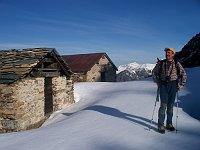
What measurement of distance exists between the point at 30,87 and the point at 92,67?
57.5 ft

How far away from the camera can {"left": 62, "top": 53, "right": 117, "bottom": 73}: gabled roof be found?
28.9 m

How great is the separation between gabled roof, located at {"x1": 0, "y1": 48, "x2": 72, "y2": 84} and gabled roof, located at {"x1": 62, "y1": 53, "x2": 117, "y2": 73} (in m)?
15.1

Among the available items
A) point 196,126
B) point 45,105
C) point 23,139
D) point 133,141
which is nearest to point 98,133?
point 133,141

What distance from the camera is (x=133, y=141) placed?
5625mm

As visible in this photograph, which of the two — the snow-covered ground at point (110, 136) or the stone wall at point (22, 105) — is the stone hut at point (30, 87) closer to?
the stone wall at point (22, 105)

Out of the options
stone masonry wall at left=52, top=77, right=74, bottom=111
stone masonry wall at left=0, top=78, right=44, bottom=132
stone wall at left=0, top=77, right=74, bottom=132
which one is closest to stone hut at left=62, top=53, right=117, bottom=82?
stone masonry wall at left=52, top=77, right=74, bottom=111

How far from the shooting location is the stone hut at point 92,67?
28578mm

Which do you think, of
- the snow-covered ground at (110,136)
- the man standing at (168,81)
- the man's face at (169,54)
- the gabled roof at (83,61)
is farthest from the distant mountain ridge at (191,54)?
the man's face at (169,54)

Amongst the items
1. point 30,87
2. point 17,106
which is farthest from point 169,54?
point 30,87

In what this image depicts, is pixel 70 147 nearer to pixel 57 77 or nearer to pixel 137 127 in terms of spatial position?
pixel 137 127

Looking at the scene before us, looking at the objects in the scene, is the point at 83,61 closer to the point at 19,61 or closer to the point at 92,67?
the point at 92,67

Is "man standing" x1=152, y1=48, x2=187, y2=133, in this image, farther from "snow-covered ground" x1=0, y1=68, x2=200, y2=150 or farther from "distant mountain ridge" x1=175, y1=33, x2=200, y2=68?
"distant mountain ridge" x1=175, y1=33, x2=200, y2=68

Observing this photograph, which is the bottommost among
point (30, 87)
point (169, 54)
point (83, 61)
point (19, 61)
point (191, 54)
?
point (30, 87)

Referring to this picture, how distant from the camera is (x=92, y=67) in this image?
29.0m
